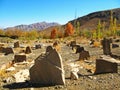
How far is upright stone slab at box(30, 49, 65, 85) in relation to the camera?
47.1 feet

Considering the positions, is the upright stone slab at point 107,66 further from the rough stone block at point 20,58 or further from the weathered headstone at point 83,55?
the rough stone block at point 20,58

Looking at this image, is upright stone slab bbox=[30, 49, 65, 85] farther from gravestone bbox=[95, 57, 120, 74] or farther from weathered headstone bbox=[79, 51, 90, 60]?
weathered headstone bbox=[79, 51, 90, 60]

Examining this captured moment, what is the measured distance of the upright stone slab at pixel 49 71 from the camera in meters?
14.4

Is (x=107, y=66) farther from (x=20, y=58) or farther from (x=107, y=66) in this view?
(x=20, y=58)

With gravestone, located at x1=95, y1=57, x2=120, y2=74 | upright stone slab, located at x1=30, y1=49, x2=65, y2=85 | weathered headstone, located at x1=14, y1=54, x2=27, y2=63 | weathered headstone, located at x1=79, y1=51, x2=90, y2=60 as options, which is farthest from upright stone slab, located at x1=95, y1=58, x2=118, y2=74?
weathered headstone, located at x1=14, y1=54, x2=27, y2=63

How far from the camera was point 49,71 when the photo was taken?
1455 cm

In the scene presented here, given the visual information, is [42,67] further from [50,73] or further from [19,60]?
[19,60]

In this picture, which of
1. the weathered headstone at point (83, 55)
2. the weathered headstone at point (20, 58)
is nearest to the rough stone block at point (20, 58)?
the weathered headstone at point (20, 58)

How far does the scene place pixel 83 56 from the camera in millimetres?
25125

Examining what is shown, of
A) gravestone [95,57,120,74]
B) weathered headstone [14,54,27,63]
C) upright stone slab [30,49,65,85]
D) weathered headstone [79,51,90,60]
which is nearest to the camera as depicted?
upright stone slab [30,49,65,85]

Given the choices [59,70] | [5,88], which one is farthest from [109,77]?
[5,88]

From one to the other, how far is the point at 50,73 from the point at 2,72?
16.2 ft

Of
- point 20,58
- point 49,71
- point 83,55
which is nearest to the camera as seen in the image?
point 49,71

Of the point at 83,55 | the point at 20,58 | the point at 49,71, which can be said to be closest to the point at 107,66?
the point at 49,71
